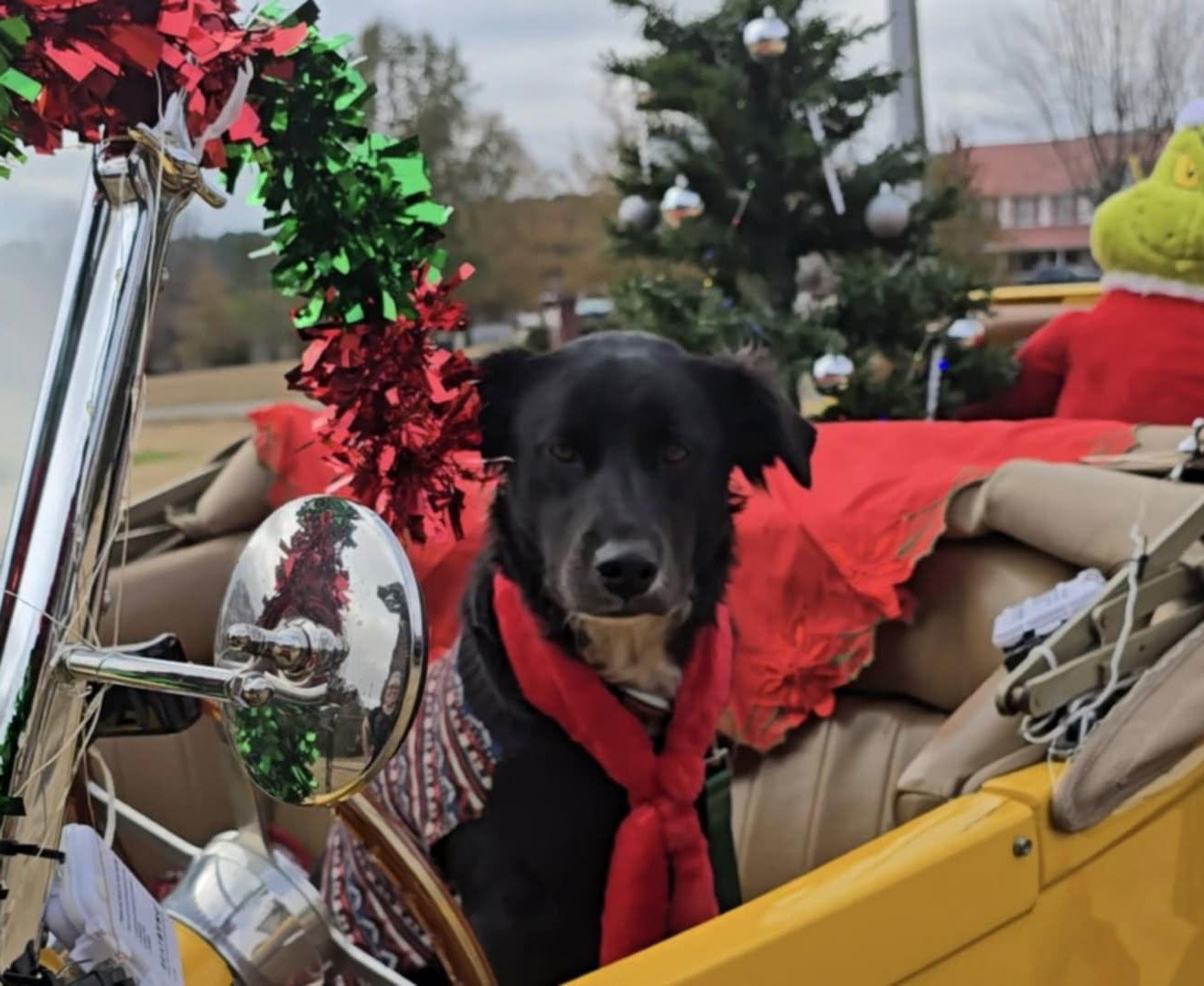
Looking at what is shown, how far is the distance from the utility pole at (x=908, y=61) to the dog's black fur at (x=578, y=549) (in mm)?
3223

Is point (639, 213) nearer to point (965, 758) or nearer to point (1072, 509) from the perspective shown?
point (1072, 509)

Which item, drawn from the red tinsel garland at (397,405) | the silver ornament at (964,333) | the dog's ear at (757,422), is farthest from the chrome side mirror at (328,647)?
the silver ornament at (964,333)

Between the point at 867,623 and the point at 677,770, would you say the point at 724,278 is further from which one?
the point at 677,770

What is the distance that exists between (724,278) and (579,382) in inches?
94.8

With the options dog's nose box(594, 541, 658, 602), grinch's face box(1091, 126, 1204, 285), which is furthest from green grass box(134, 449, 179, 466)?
grinch's face box(1091, 126, 1204, 285)

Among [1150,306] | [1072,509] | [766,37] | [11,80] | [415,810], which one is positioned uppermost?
[766,37]

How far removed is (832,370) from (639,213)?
2.88 ft

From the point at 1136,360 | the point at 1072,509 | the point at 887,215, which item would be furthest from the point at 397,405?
the point at 887,215

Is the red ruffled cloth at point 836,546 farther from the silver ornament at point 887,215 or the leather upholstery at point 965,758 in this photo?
the silver ornament at point 887,215

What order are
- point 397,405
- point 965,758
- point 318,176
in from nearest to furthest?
point 318,176, point 397,405, point 965,758

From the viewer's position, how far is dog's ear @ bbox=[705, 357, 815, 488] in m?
1.71

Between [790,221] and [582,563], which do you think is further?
[790,221]

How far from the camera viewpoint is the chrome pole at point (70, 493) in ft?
2.05

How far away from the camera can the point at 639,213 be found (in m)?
4.04
